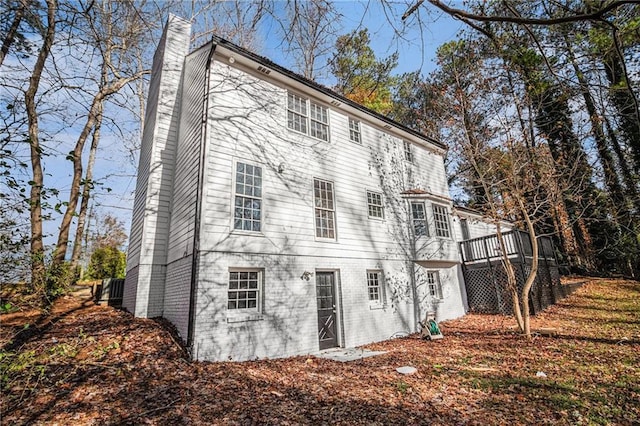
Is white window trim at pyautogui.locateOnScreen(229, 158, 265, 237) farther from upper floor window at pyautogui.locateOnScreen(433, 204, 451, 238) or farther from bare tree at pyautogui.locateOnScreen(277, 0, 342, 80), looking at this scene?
upper floor window at pyautogui.locateOnScreen(433, 204, 451, 238)

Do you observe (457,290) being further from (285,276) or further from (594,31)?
(594,31)

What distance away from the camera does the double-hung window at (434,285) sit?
13180mm

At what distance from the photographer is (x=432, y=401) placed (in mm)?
5074

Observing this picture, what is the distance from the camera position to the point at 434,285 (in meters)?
13.4

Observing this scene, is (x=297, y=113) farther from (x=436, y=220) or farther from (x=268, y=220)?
(x=436, y=220)

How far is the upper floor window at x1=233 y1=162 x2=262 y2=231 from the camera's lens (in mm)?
8359

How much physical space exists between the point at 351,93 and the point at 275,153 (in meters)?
14.1

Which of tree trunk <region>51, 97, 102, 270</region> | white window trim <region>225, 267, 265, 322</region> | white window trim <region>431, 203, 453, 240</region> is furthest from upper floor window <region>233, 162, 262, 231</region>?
white window trim <region>431, 203, 453, 240</region>

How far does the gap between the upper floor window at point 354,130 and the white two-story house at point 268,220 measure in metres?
0.06

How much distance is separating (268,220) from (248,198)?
2.91 ft

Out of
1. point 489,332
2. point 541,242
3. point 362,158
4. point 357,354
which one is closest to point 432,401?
point 357,354

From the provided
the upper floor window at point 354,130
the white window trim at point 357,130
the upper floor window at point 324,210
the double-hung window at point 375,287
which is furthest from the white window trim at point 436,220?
the upper floor window at point 324,210

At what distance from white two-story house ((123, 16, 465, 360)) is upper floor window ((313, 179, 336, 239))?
0.05m

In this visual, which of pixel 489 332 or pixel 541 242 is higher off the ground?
pixel 541 242
